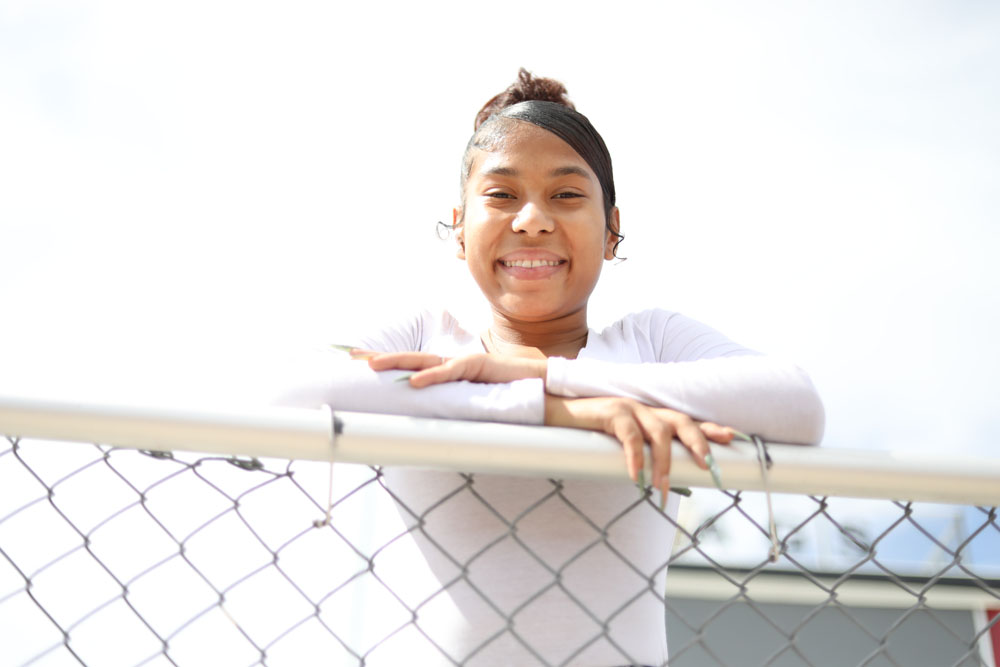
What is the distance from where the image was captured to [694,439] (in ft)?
4.49

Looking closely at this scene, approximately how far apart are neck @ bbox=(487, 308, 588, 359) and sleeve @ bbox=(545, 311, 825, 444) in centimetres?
60

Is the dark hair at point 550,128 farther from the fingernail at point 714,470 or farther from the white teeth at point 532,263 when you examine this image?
the fingernail at point 714,470

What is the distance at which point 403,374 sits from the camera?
1.48 m

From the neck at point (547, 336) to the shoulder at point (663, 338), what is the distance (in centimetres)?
7

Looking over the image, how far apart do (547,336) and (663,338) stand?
0.94 feet

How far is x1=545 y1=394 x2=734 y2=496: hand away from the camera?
4.40ft

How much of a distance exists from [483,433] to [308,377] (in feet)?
1.11

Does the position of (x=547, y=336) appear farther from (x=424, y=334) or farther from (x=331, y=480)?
(x=331, y=480)

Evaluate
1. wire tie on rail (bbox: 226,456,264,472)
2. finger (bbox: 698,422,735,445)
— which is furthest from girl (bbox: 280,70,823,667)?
wire tie on rail (bbox: 226,456,264,472)

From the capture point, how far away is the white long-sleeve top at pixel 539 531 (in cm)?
146

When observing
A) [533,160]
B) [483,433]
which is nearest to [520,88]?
[533,160]

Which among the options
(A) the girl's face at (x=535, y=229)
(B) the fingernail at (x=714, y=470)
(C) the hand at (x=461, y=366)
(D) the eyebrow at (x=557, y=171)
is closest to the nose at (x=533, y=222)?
(A) the girl's face at (x=535, y=229)

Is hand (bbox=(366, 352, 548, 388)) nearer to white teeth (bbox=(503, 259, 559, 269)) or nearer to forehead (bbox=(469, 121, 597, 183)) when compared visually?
white teeth (bbox=(503, 259, 559, 269))

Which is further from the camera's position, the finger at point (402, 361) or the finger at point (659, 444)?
the finger at point (402, 361)
